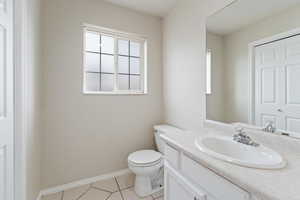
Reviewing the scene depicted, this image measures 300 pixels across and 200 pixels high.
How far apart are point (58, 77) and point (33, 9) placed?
26.8 inches

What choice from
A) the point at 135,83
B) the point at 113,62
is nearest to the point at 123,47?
the point at 113,62

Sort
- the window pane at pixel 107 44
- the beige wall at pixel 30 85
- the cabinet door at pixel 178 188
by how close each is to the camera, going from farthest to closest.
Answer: the window pane at pixel 107 44 < the beige wall at pixel 30 85 < the cabinet door at pixel 178 188

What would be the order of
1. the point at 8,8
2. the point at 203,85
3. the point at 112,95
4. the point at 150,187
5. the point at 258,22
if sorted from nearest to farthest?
the point at 8,8 → the point at 258,22 → the point at 203,85 → the point at 150,187 → the point at 112,95

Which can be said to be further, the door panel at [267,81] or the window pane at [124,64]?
the window pane at [124,64]

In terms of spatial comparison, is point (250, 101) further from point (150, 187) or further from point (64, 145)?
point (64, 145)

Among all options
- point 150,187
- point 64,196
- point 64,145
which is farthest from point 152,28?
point 64,196

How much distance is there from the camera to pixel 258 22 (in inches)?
42.2

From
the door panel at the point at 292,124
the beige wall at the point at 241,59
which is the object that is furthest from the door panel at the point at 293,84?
the beige wall at the point at 241,59

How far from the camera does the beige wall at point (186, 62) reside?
1556 millimetres

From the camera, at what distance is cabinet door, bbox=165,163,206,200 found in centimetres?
84

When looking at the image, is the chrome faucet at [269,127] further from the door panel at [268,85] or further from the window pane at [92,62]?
the window pane at [92,62]

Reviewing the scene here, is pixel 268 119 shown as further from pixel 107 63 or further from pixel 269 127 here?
pixel 107 63

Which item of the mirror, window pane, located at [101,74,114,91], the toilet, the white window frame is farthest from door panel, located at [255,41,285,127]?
window pane, located at [101,74,114,91]

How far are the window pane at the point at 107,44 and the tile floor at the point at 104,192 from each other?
1.82m
